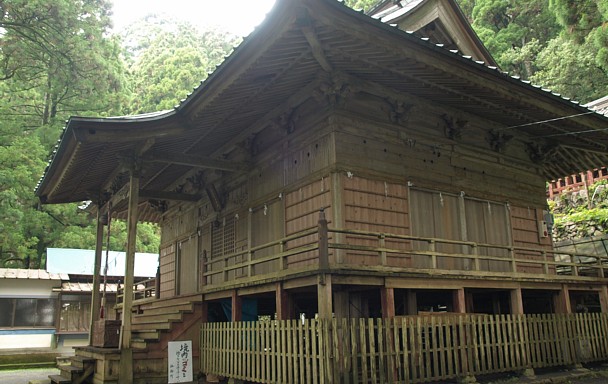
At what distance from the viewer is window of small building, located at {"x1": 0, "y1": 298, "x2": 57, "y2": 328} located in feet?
86.6

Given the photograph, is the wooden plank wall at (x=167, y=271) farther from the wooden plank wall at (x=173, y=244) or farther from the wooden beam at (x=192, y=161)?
the wooden beam at (x=192, y=161)

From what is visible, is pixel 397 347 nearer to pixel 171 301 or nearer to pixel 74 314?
pixel 171 301

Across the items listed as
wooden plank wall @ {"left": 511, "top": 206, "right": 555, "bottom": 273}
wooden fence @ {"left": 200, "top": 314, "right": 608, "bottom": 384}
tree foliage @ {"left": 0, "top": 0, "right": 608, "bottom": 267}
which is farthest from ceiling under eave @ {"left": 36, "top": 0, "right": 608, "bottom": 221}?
tree foliage @ {"left": 0, "top": 0, "right": 608, "bottom": 267}

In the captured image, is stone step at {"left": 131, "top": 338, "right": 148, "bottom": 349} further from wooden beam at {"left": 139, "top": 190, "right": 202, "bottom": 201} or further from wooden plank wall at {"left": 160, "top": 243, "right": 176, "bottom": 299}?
wooden plank wall at {"left": 160, "top": 243, "right": 176, "bottom": 299}

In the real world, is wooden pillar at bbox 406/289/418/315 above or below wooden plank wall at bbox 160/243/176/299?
below

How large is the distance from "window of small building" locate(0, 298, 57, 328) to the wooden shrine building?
43.4ft

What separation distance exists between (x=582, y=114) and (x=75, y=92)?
26862 millimetres

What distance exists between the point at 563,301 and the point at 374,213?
5897mm

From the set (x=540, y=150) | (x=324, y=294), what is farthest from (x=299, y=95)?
(x=540, y=150)

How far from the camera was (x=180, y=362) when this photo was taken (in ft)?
38.9

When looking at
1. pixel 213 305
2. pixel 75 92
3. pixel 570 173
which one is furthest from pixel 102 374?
pixel 75 92

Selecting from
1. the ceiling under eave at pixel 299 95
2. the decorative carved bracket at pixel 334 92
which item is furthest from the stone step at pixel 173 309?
the decorative carved bracket at pixel 334 92

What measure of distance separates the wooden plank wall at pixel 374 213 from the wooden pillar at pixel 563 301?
4.62 metres

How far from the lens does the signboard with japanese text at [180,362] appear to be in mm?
11664
